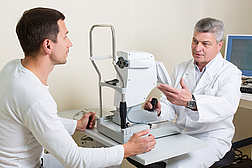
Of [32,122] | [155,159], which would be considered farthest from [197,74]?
[32,122]

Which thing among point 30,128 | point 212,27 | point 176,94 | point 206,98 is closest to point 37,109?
point 30,128

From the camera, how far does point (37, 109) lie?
3.29 ft

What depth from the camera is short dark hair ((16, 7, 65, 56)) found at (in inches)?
42.3

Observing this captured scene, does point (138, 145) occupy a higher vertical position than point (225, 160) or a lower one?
higher

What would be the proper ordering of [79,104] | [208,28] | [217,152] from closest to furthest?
[217,152] → [208,28] → [79,104]

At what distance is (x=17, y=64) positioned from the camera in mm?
1135

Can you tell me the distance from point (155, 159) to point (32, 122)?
55cm

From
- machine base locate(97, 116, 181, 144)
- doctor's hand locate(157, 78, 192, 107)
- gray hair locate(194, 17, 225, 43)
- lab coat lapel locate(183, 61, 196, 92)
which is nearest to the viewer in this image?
machine base locate(97, 116, 181, 144)

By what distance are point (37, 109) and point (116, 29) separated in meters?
1.51

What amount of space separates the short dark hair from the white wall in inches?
34.5

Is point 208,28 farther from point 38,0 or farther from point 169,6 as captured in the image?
point 38,0

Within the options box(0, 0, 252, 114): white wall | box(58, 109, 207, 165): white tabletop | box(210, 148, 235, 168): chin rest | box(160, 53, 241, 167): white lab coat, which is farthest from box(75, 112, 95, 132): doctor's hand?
box(210, 148, 235, 168): chin rest

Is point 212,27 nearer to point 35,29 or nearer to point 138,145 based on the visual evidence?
point 138,145

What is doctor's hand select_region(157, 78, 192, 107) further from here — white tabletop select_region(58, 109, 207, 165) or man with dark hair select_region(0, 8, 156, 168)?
man with dark hair select_region(0, 8, 156, 168)
